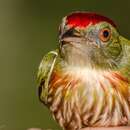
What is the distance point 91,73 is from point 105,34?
48mm

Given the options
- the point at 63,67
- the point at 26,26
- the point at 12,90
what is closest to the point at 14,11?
the point at 26,26

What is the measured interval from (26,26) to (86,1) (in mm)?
119

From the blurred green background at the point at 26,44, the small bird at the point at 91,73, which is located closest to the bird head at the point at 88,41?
the small bird at the point at 91,73

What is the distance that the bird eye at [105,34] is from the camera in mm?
384

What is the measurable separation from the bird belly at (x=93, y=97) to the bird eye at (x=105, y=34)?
0.04 meters

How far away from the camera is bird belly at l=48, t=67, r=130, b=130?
394 mm

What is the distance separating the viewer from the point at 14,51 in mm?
623

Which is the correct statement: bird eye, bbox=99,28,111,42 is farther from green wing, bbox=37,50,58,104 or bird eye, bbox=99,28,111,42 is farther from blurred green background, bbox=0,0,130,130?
blurred green background, bbox=0,0,130,130

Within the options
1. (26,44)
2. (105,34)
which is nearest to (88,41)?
(105,34)

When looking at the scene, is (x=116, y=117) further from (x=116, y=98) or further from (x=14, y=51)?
(x=14, y=51)

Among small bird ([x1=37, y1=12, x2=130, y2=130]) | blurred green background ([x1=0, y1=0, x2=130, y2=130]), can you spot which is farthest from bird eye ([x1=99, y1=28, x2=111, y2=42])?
blurred green background ([x1=0, y1=0, x2=130, y2=130])

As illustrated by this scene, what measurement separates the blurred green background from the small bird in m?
0.18

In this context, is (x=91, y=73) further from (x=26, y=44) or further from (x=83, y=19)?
(x=26, y=44)

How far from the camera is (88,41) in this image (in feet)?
1.25
